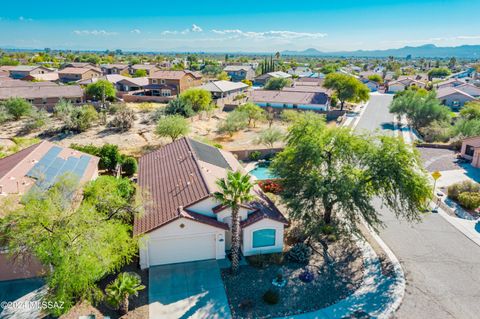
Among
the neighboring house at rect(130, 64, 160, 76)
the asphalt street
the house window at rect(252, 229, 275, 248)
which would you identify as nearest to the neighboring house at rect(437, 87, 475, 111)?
the asphalt street

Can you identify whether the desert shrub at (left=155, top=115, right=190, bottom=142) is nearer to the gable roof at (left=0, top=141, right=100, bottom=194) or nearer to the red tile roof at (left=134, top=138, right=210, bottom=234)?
the red tile roof at (left=134, top=138, right=210, bottom=234)

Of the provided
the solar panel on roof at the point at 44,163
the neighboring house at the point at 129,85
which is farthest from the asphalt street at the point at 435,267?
the neighboring house at the point at 129,85

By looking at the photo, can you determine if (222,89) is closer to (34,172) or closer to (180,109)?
(180,109)

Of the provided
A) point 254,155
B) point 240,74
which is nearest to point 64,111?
point 254,155

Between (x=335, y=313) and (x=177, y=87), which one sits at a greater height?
(x=177, y=87)

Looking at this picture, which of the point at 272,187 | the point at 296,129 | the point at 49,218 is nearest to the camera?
the point at 49,218

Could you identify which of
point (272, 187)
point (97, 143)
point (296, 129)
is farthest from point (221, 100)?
point (296, 129)

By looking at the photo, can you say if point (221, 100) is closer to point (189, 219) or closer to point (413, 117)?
point (413, 117)
